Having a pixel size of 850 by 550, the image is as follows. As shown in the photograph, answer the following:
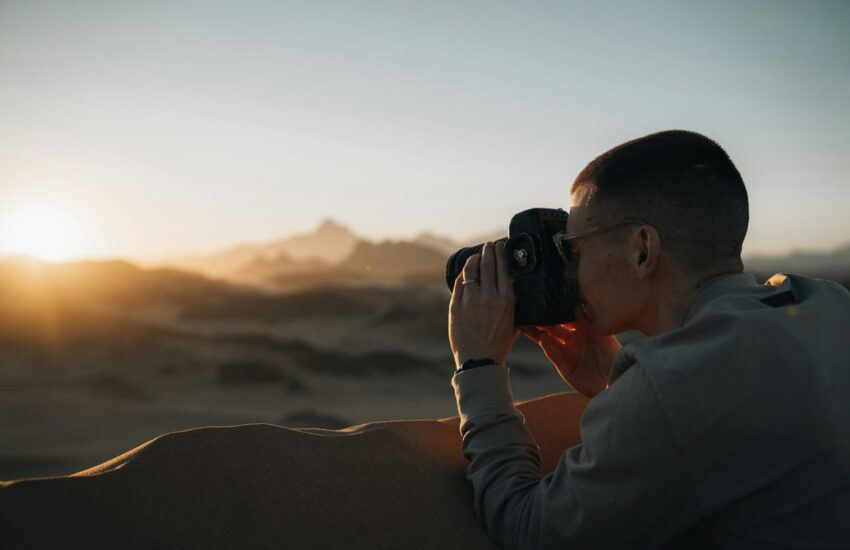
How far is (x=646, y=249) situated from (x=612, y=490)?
675 millimetres

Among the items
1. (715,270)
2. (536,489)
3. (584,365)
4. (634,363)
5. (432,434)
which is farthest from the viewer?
(584,365)

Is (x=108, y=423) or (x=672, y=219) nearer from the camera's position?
(x=672, y=219)

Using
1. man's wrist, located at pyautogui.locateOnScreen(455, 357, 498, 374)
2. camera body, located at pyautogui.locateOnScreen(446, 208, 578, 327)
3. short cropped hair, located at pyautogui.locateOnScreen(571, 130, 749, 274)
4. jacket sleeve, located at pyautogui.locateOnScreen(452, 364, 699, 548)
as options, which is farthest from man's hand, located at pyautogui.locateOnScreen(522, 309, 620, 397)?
jacket sleeve, located at pyautogui.locateOnScreen(452, 364, 699, 548)

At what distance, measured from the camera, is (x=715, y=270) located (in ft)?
5.32

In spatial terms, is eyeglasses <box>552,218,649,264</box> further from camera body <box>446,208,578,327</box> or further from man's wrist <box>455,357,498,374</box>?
man's wrist <box>455,357,498,374</box>

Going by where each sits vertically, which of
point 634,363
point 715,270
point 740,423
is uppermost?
point 715,270

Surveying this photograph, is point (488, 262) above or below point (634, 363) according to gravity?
above

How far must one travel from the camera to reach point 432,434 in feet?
6.77

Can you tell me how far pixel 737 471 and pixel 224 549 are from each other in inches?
42.3

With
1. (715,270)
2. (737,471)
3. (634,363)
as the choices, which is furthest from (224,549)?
(715,270)

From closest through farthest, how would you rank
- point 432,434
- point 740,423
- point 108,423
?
1. point 740,423
2. point 432,434
3. point 108,423

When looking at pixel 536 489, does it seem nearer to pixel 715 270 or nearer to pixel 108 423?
pixel 715 270

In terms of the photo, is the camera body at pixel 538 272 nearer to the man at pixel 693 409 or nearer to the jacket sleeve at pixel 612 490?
the man at pixel 693 409

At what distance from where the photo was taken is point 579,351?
7.72 feet
